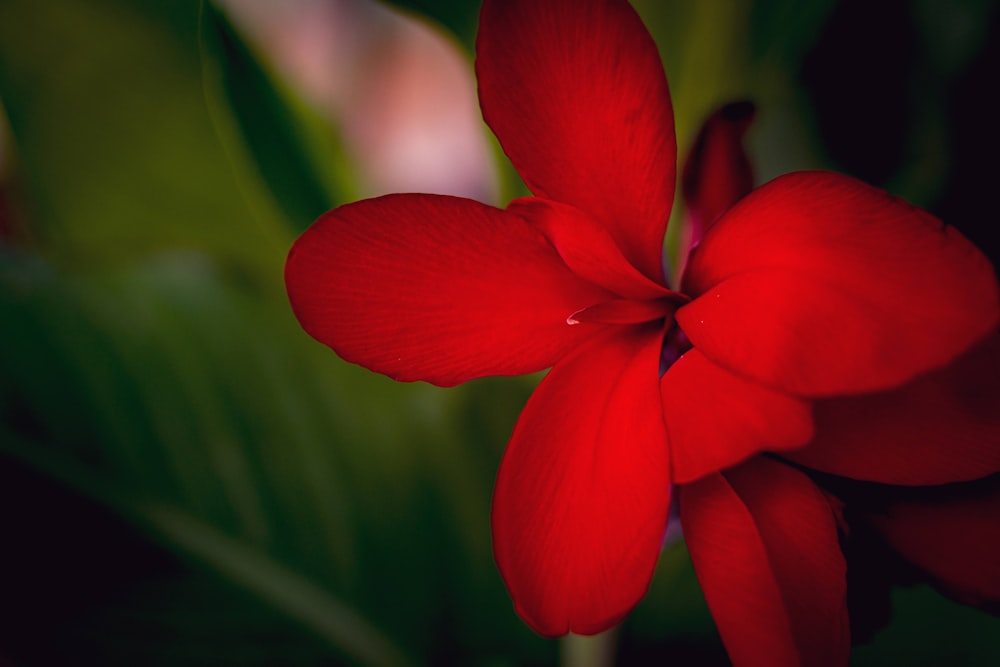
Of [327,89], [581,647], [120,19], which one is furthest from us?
[327,89]

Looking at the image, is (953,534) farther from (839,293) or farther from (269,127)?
(269,127)

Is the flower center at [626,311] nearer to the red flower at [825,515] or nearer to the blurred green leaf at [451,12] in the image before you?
the red flower at [825,515]

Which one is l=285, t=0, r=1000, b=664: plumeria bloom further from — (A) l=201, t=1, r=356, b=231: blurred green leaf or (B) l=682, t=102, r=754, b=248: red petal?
(A) l=201, t=1, r=356, b=231: blurred green leaf

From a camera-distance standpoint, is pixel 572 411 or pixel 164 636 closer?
pixel 572 411

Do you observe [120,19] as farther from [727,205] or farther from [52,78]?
[727,205]

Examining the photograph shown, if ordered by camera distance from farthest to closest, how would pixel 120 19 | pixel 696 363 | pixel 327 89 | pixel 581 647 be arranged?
pixel 327 89 < pixel 120 19 < pixel 581 647 < pixel 696 363

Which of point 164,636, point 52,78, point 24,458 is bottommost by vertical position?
point 164,636

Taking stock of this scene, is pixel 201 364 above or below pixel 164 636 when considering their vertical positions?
above

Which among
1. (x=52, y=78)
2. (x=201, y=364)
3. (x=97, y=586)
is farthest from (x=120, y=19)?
(x=97, y=586)

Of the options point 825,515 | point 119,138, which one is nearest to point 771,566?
point 825,515
